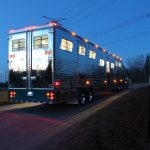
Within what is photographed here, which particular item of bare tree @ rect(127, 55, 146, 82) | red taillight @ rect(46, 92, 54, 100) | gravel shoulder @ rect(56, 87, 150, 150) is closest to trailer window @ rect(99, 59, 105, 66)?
red taillight @ rect(46, 92, 54, 100)

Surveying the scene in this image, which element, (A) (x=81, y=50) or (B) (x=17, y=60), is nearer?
(B) (x=17, y=60)

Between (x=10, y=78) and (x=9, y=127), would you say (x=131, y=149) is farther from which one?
(x=10, y=78)

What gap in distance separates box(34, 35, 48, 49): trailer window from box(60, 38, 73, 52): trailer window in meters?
0.81

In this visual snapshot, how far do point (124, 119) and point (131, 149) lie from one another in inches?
164

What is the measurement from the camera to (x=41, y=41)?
15.0 metres

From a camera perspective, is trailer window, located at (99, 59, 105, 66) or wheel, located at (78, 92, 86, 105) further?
trailer window, located at (99, 59, 105, 66)

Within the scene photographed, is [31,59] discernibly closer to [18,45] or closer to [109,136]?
[18,45]

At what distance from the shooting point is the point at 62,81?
600 inches

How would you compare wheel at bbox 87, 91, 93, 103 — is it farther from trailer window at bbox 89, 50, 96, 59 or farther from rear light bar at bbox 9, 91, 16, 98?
rear light bar at bbox 9, 91, 16, 98

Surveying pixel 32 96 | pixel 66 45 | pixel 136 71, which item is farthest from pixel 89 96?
pixel 136 71

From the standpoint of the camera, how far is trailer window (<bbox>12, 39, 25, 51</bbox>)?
15656mm

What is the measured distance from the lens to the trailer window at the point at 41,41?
48.7ft

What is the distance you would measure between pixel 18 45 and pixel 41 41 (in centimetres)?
140

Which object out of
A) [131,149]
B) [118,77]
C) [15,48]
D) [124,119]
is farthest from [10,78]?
[118,77]
